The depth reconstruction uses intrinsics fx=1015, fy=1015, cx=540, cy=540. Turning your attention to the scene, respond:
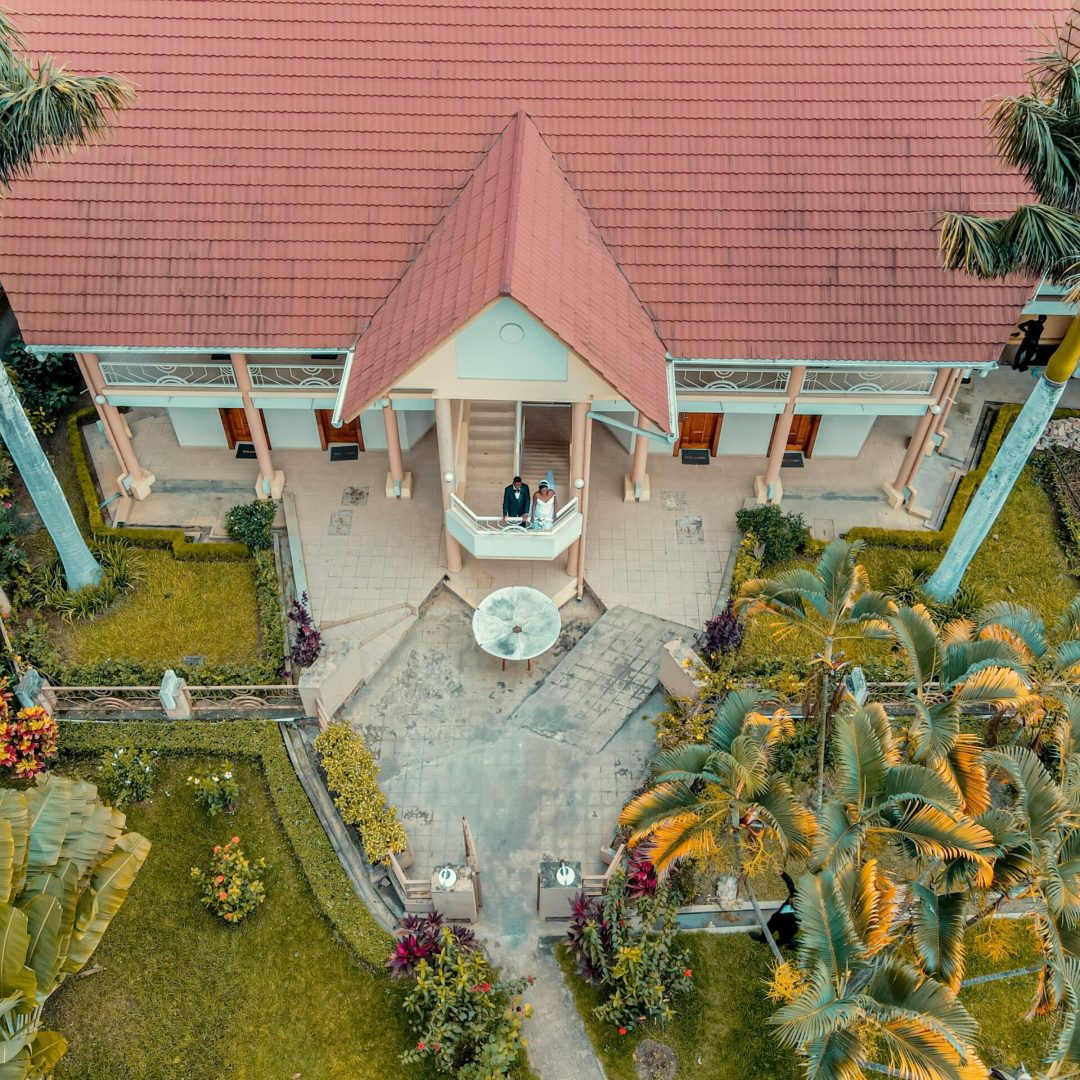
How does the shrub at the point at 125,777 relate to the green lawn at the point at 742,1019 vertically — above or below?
above

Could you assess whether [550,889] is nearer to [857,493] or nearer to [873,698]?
[873,698]

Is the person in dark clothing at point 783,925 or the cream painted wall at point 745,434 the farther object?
the cream painted wall at point 745,434

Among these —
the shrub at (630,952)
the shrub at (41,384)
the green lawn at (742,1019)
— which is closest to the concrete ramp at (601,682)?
the shrub at (630,952)

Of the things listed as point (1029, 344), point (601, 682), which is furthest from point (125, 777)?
point (1029, 344)

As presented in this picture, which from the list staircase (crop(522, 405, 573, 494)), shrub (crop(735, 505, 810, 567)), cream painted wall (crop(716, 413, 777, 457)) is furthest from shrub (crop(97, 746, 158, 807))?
cream painted wall (crop(716, 413, 777, 457))

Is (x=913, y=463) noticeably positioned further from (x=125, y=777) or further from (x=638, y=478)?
(x=125, y=777)

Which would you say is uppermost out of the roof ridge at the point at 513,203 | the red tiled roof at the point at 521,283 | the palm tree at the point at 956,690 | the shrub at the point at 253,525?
the roof ridge at the point at 513,203

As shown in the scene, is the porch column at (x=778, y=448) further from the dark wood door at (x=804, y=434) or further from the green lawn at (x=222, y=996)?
the green lawn at (x=222, y=996)
